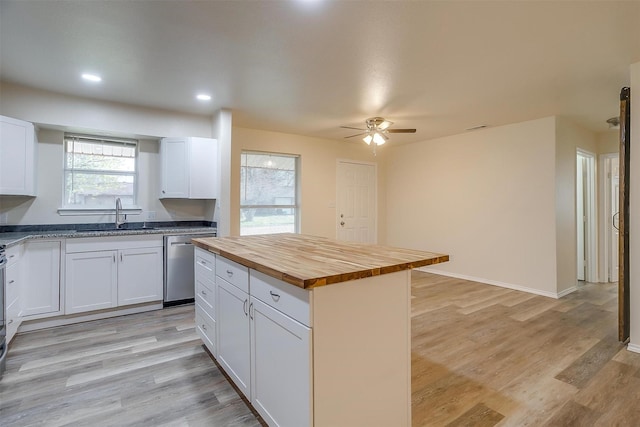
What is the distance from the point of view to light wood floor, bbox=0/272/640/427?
1.83 m

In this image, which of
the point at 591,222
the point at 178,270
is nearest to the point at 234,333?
the point at 178,270

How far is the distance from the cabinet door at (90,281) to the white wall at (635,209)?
16.3 feet

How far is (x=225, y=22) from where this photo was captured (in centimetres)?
210

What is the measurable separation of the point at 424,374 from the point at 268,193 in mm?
3666

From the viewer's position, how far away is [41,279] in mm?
3094

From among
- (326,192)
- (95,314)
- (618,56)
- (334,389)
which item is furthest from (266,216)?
(618,56)

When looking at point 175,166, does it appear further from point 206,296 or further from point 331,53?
point 331,53

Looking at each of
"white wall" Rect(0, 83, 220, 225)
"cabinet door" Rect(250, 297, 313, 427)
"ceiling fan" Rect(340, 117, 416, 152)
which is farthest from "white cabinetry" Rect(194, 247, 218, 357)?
"ceiling fan" Rect(340, 117, 416, 152)

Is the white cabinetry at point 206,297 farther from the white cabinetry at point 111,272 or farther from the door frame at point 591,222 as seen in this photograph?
the door frame at point 591,222

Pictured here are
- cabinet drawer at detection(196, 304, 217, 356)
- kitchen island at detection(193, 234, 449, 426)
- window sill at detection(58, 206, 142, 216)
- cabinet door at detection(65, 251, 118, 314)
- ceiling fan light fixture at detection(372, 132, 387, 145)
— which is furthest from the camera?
ceiling fan light fixture at detection(372, 132, 387, 145)

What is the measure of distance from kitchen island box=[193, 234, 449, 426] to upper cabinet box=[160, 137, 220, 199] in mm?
2430

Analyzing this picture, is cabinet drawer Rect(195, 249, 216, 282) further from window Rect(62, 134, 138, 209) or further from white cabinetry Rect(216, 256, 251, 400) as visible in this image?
window Rect(62, 134, 138, 209)

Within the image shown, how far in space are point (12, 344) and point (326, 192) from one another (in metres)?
4.37

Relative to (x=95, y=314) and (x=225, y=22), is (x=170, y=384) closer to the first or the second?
(x=95, y=314)
